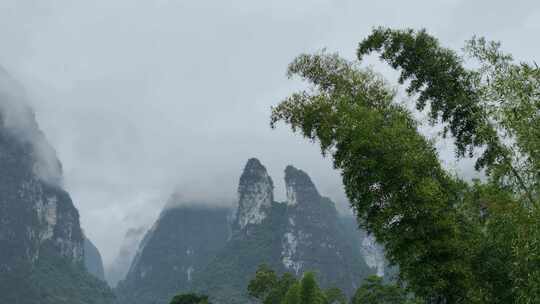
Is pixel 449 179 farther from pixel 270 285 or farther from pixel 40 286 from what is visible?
pixel 40 286

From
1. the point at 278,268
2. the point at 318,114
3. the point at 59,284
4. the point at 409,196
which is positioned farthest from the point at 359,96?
the point at 59,284

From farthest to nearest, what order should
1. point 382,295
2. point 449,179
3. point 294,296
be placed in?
point 294,296 < point 382,295 < point 449,179

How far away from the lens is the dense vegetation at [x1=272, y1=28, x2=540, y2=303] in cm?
1075

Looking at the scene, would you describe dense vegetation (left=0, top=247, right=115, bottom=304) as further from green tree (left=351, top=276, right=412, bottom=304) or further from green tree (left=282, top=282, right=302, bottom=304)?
green tree (left=351, top=276, right=412, bottom=304)

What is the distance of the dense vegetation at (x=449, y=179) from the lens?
1075 centimetres

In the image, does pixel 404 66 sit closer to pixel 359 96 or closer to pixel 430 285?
pixel 359 96

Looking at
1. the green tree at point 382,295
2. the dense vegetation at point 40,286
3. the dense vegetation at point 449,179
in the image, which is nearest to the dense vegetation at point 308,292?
the green tree at point 382,295

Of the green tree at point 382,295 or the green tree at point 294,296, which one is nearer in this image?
the green tree at point 382,295

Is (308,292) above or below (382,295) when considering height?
above

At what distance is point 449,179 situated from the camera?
12.1 m

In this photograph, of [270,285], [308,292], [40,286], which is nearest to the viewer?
[308,292]

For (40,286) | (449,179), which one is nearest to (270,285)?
(449,179)

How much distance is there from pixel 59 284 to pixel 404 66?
200600 mm

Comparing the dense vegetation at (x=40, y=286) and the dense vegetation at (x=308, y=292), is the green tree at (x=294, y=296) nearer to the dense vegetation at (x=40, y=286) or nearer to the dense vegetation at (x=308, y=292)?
the dense vegetation at (x=308, y=292)
